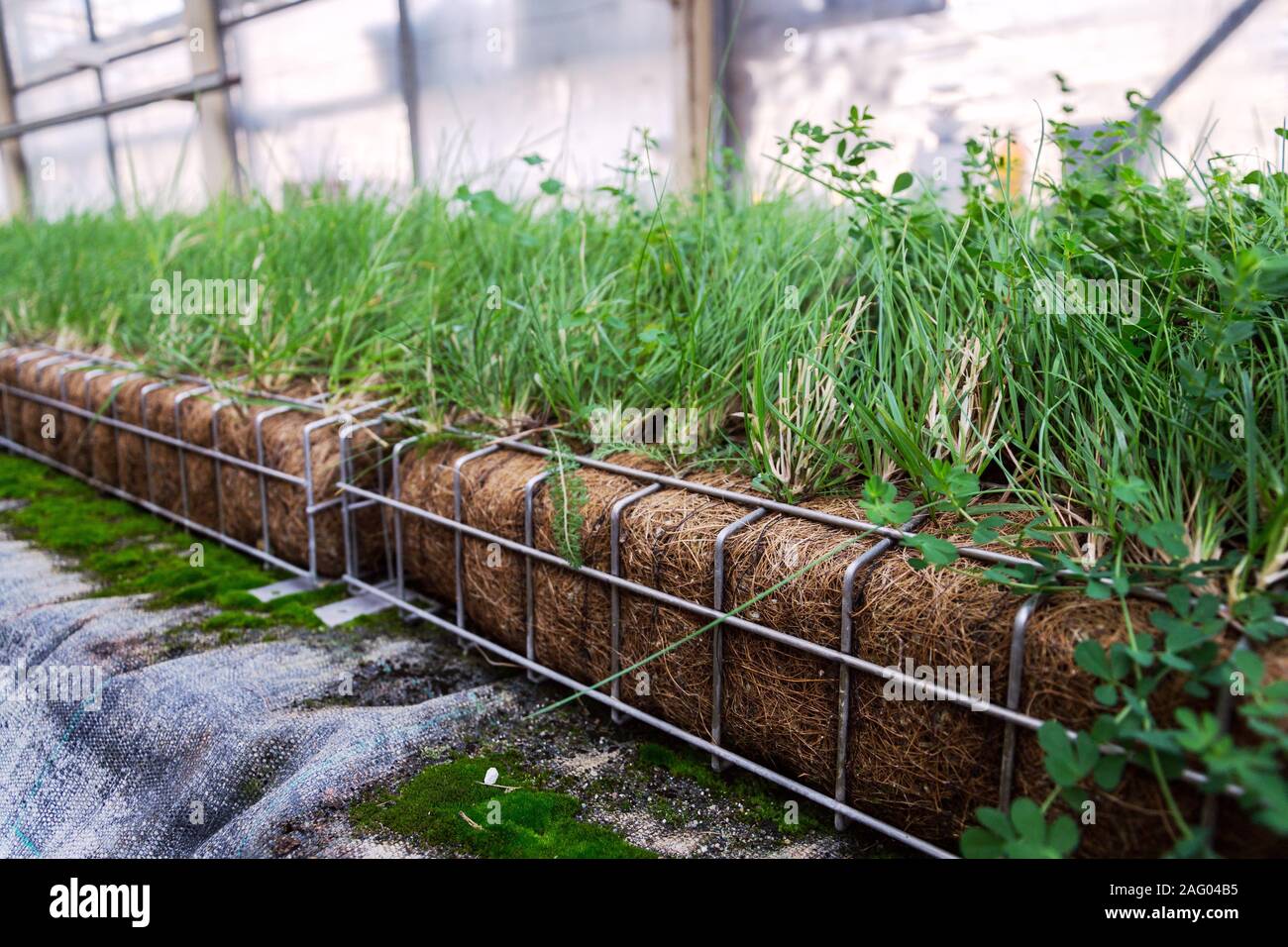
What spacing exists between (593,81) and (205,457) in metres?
4.10

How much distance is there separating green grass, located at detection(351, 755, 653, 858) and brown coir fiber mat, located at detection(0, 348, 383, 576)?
0.78 m

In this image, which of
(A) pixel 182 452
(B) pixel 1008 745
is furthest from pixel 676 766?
(A) pixel 182 452

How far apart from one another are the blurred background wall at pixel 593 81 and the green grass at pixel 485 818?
1190 millimetres

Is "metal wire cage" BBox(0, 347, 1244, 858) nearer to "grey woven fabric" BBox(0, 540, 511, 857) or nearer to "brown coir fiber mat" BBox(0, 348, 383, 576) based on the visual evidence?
"brown coir fiber mat" BBox(0, 348, 383, 576)

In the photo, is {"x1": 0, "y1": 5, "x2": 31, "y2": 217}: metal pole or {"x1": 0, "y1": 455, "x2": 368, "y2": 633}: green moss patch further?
{"x1": 0, "y1": 5, "x2": 31, "y2": 217}: metal pole

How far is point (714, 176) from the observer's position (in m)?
2.07

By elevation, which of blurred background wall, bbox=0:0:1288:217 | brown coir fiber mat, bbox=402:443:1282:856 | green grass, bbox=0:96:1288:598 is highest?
blurred background wall, bbox=0:0:1288:217

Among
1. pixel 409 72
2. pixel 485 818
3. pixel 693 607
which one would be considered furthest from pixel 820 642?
pixel 409 72

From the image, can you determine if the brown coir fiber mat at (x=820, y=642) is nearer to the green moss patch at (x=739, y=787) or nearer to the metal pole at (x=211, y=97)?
the green moss patch at (x=739, y=787)

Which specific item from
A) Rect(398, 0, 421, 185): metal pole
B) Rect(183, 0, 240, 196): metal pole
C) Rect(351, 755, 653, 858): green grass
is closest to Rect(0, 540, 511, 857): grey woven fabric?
Rect(351, 755, 653, 858): green grass

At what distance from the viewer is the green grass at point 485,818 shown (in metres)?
1.09

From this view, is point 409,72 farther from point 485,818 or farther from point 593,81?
point 485,818

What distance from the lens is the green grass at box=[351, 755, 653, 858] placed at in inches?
43.0

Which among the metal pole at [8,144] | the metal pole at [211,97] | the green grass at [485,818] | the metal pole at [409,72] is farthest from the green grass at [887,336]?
the metal pole at [8,144]
